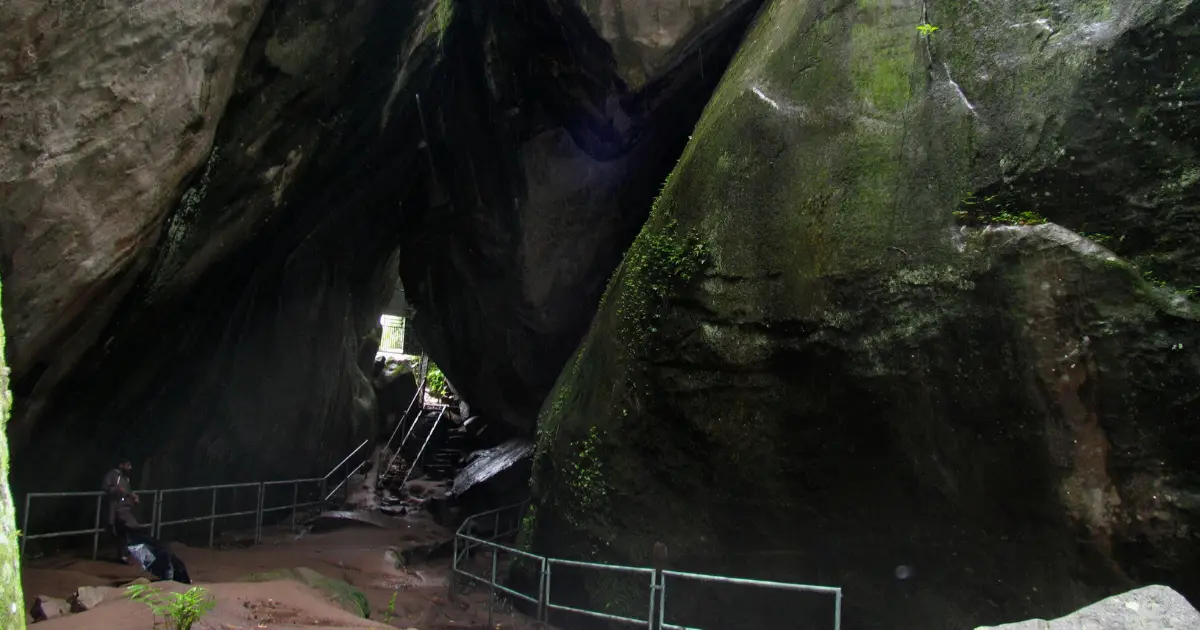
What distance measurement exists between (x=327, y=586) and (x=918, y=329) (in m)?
6.58

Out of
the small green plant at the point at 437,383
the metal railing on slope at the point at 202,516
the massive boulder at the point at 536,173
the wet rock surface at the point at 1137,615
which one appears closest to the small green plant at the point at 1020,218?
the wet rock surface at the point at 1137,615

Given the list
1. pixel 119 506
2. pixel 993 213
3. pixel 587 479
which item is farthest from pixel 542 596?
pixel 993 213

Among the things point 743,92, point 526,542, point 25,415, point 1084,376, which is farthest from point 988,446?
point 25,415

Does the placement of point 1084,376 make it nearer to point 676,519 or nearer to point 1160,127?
point 1160,127

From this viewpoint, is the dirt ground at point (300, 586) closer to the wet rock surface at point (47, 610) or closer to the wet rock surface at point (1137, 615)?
the wet rock surface at point (47, 610)

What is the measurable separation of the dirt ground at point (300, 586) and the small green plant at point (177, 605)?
91mm

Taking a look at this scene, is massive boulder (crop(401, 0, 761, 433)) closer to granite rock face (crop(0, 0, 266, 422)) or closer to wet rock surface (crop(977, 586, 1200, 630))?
granite rock face (crop(0, 0, 266, 422))

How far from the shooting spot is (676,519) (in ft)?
24.5

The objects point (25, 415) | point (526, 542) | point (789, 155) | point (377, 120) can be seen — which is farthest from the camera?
point (377, 120)

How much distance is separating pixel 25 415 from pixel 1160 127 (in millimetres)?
10635

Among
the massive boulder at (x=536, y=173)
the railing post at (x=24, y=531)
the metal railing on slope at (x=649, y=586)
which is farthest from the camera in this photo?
the massive boulder at (x=536, y=173)

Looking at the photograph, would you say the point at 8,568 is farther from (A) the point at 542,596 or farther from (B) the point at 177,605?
(A) the point at 542,596

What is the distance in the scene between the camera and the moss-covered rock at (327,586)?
313 inches

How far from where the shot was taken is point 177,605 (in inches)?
200
